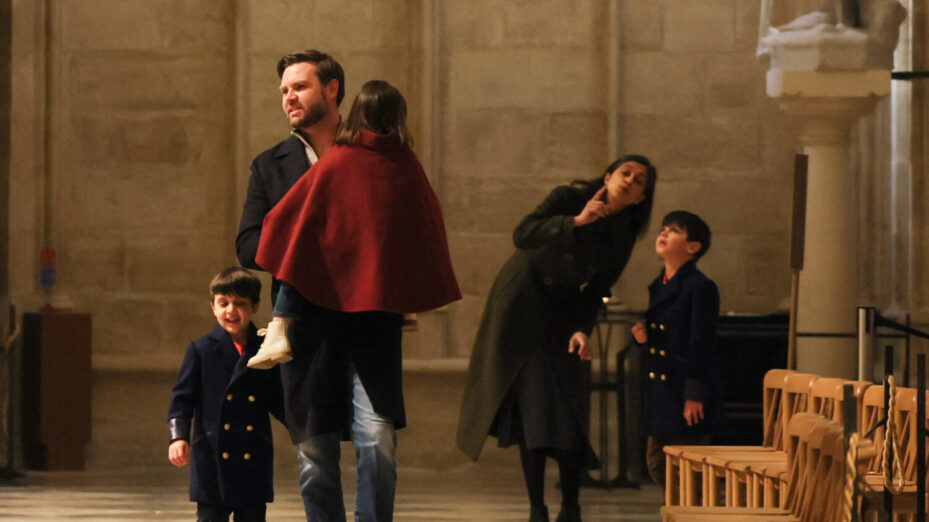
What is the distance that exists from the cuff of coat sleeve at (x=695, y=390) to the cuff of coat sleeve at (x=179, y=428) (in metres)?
2.01

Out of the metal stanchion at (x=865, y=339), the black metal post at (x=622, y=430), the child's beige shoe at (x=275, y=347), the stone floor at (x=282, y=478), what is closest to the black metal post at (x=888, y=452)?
the metal stanchion at (x=865, y=339)

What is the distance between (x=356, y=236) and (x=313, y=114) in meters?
0.41

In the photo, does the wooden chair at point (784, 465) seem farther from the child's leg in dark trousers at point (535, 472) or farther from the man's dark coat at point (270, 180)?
the man's dark coat at point (270, 180)

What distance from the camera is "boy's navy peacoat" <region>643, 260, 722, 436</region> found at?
586 centimetres

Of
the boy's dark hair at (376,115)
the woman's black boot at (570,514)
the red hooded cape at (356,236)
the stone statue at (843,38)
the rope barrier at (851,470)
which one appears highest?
the stone statue at (843,38)

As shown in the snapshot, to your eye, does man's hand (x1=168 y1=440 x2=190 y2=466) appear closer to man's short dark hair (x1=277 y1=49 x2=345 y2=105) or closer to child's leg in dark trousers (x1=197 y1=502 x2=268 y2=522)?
child's leg in dark trousers (x1=197 y1=502 x2=268 y2=522)

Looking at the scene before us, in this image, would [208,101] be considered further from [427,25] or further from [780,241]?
[780,241]

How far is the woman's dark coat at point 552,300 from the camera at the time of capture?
5926mm

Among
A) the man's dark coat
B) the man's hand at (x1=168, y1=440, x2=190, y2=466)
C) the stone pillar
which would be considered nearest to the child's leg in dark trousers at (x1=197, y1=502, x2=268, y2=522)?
the man's hand at (x1=168, y1=440, x2=190, y2=466)

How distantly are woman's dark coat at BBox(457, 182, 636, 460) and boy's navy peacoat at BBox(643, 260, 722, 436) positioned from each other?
232mm

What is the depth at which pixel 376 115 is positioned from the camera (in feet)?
13.7

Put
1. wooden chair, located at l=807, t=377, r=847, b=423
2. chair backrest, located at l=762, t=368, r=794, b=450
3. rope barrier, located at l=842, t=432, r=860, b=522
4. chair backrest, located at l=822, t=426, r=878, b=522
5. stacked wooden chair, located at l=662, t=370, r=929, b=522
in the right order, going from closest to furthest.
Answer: rope barrier, located at l=842, t=432, r=860, b=522, chair backrest, located at l=822, t=426, r=878, b=522, stacked wooden chair, located at l=662, t=370, r=929, b=522, wooden chair, located at l=807, t=377, r=847, b=423, chair backrest, located at l=762, t=368, r=794, b=450

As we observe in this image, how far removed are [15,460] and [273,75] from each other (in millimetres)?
2591

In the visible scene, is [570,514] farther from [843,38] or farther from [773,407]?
[843,38]
